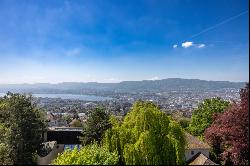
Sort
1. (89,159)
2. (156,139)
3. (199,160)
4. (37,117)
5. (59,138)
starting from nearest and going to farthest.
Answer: (89,159), (156,139), (199,160), (37,117), (59,138)

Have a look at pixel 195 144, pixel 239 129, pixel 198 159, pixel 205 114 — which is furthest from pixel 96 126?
pixel 239 129

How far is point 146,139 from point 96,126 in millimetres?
14272

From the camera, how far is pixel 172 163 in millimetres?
19141

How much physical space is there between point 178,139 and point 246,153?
3.85 meters

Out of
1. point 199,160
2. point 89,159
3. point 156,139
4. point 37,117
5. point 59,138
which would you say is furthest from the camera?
point 59,138

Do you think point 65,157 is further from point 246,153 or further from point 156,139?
point 246,153

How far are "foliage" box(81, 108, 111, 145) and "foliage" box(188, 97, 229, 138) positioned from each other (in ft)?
45.1

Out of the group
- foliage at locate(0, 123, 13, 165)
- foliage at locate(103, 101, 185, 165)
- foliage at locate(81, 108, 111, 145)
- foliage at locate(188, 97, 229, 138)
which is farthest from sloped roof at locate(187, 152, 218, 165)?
foliage at locate(188, 97, 229, 138)

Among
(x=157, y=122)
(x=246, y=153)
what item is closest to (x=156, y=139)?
(x=157, y=122)

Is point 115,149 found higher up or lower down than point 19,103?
lower down

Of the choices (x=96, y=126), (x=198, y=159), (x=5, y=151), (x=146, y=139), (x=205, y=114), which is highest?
(x=146, y=139)

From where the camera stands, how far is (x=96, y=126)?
32.5m

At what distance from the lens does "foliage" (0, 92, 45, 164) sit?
82.8 feet

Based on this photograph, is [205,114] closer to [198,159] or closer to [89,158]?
[198,159]
